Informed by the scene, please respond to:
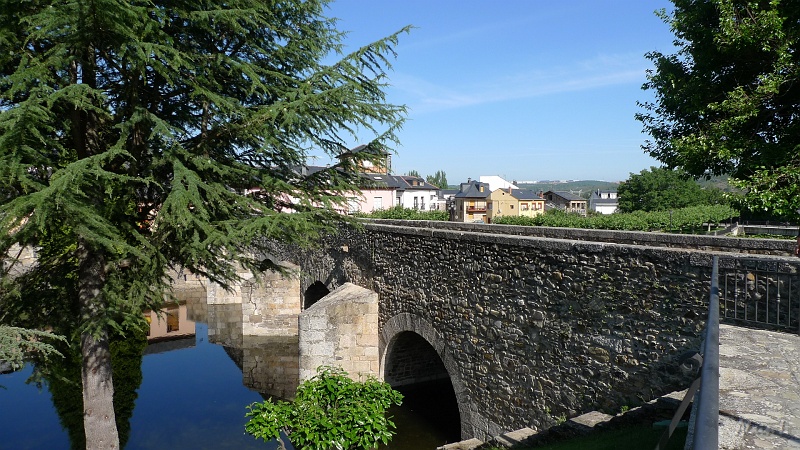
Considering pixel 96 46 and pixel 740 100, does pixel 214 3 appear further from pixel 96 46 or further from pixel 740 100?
pixel 740 100

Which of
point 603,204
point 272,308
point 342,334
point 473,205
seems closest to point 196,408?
point 342,334

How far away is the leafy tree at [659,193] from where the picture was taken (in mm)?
56250

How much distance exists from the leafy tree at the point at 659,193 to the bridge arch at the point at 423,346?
160 feet

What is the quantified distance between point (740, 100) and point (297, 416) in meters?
8.18

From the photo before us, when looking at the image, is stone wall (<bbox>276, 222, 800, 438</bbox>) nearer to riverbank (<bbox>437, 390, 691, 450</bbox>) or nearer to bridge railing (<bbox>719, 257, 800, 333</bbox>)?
bridge railing (<bbox>719, 257, 800, 333</bbox>)

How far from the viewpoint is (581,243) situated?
7.61 m

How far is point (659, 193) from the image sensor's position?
2249 inches

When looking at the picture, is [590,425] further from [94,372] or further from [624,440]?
[94,372]

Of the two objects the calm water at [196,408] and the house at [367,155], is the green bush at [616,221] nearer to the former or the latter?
the calm water at [196,408]

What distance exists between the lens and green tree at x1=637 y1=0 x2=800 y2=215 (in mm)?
8031

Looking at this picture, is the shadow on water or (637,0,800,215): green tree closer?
(637,0,800,215): green tree

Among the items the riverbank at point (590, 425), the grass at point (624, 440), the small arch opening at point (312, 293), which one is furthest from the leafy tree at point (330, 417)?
the small arch opening at point (312, 293)

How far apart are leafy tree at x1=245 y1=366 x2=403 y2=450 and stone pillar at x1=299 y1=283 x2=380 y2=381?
5.08 m

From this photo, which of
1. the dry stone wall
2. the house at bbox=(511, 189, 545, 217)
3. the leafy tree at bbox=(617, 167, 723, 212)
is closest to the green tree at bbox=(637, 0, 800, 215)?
the dry stone wall
